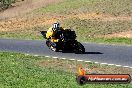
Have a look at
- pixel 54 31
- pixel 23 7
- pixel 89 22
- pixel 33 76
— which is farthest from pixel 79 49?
pixel 23 7

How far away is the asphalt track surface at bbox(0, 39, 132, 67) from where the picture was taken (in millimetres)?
21266

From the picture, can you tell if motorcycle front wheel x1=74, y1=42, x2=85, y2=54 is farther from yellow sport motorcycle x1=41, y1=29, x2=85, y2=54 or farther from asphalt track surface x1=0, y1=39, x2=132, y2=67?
asphalt track surface x1=0, y1=39, x2=132, y2=67

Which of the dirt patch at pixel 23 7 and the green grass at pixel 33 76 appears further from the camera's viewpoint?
the dirt patch at pixel 23 7

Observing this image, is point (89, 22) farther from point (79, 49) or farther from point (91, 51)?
point (79, 49)

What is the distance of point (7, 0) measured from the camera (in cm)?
5669

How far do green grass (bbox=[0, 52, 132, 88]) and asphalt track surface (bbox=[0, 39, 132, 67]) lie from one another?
98.8 inches

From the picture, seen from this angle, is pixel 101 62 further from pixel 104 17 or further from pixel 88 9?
pixel 88 9

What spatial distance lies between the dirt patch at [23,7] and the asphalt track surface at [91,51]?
22112 millimetres

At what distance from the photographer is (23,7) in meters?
53.7

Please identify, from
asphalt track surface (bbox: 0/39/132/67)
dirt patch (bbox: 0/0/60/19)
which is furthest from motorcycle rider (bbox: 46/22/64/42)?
dirt patch (bbox: 0/0/60/19)

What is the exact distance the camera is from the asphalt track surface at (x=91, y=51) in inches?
837

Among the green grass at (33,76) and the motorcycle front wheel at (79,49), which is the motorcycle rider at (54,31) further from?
the green grass at (33,76)

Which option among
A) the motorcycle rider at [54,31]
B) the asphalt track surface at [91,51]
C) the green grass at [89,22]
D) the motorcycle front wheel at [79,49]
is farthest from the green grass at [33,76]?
the green grass at [89,22]

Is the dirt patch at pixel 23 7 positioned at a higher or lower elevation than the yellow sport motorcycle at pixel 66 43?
lower
